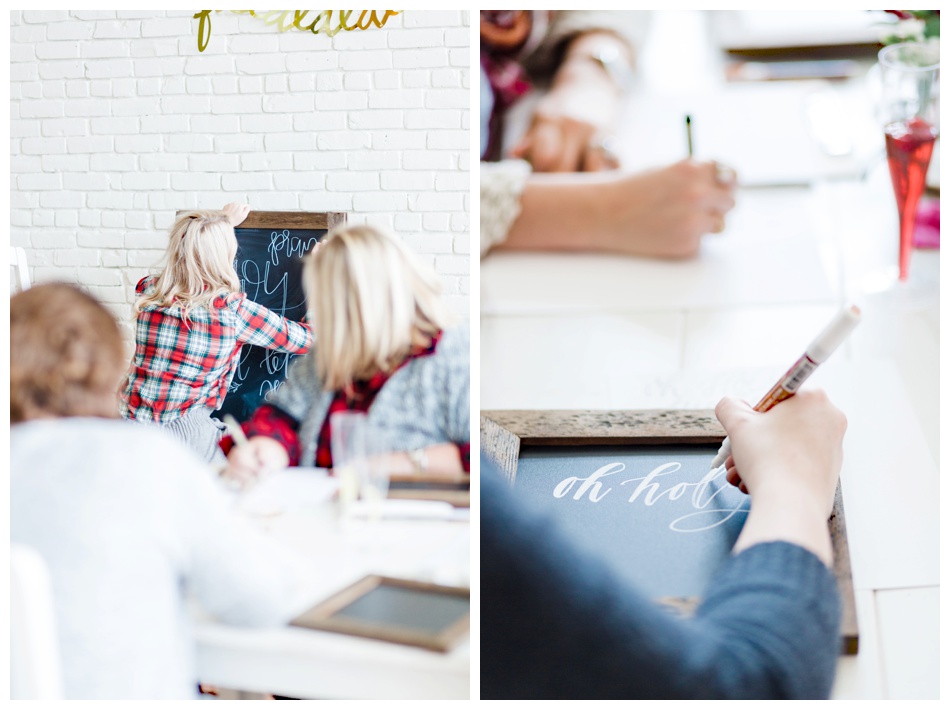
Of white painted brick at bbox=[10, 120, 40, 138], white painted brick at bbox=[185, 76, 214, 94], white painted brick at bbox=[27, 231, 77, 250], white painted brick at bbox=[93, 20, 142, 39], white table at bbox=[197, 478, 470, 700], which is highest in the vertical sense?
white painted brick at bbox=[93, 20, 142, 39]

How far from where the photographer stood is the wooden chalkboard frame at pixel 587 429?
0.94 m

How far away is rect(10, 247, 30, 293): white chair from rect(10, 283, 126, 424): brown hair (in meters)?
0.07

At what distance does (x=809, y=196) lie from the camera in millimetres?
1368

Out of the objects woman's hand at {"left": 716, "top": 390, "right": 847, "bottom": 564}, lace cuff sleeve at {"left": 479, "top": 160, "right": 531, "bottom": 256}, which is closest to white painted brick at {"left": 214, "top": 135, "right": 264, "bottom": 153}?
lace cuff sleeve at {"left": 479, "top": 160, "right": 531, "bottom": 256}

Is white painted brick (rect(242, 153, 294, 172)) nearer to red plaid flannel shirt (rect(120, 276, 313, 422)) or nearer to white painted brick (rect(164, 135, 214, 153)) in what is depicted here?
white painted brick (rect(164, 135, 214, 153))

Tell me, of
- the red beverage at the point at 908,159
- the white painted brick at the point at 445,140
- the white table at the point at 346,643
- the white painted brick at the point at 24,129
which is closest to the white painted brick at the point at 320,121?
the white painted brick at the point at 445,140

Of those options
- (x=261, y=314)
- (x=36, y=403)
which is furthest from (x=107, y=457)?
(x=261, y=314)

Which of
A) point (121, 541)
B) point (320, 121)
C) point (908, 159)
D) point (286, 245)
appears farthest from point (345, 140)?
point (908, 159)

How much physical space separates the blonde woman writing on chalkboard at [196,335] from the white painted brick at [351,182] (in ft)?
0.43

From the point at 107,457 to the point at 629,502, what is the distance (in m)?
0.55

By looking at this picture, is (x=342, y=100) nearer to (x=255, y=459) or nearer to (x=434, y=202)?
(x=434, y=202)

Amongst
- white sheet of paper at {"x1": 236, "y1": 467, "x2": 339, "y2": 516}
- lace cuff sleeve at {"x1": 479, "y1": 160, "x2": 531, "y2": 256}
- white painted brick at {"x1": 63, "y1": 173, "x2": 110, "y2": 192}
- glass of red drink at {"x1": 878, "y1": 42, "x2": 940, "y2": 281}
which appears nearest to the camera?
white sheet of paper at {"x1": 236, "y1": 467, "x2": 339, "y2": 516}

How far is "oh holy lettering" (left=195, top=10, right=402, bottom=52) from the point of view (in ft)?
3.01
